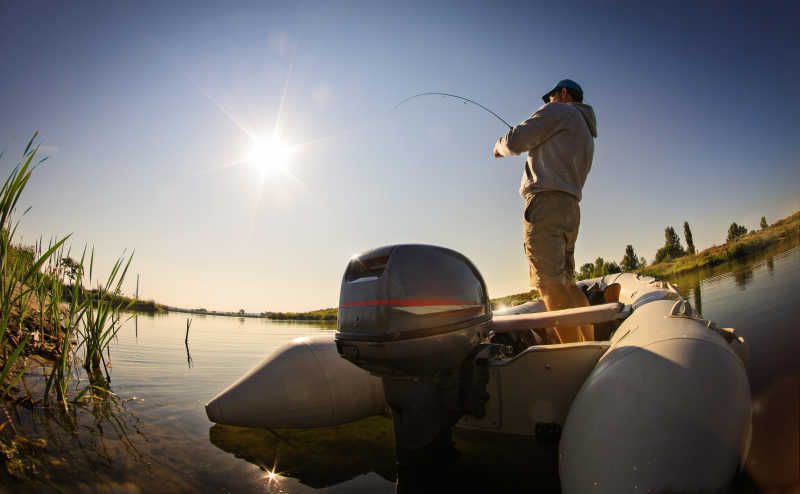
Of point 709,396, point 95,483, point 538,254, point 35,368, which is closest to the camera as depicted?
point 709,396

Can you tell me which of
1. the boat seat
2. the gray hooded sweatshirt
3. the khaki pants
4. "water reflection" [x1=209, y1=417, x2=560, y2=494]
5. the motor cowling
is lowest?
"water reflection" [x1=209, y1=417, x2=560, y2=494]

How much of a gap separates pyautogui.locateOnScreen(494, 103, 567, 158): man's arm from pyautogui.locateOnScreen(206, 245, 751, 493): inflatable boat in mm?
1446

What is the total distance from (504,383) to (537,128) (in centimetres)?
207

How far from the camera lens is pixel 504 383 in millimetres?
1841

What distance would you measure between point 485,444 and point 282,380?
1.34 metres

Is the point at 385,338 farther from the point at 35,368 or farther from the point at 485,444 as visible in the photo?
the point at 35,368

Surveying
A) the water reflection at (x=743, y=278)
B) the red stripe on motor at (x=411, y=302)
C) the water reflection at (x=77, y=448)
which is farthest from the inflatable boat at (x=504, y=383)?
the water reflection at (x=743, y=278)

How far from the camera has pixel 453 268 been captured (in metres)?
1.87

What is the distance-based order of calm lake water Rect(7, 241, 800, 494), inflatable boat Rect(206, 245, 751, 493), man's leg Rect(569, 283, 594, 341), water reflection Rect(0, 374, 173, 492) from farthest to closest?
man's leg Rect(569, 283, 594, 341) → calm lake water Rect(7, 241, 800, 494) → water reflection Rect(0, 374, 173, 492) → inflatable boat Rect(206, 245, 751, 493)

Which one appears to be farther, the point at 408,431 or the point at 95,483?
the point at 408,431

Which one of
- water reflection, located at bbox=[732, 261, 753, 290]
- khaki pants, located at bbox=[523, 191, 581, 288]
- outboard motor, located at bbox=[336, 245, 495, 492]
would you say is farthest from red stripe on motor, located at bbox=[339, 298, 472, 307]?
water reflection, located at bbox=[732, 261, 753, 290]

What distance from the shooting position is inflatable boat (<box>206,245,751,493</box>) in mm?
1033

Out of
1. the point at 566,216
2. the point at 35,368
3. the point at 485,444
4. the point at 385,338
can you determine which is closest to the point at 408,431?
the point at 385,338

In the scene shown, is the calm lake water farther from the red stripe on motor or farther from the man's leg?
the man's leg
